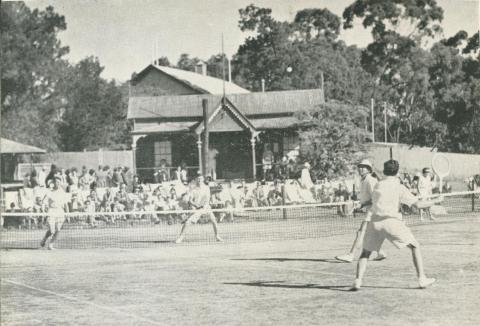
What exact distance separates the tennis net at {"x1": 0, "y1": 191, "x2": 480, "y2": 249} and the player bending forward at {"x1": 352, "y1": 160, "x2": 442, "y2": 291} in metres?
5.85

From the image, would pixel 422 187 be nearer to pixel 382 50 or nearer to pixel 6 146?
pixel 6 146

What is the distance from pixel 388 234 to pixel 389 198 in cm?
45

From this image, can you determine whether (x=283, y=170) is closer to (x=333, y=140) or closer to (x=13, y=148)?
(x=333, y=140)

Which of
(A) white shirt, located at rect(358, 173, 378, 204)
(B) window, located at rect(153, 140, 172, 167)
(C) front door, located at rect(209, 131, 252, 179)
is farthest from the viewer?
(B) window, located at rect(153, 140, 172, 167)

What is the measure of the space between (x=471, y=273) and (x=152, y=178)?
24381 millimetres

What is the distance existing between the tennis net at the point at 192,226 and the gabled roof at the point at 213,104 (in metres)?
13.1

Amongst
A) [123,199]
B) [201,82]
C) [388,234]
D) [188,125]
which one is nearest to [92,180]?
[123,199]

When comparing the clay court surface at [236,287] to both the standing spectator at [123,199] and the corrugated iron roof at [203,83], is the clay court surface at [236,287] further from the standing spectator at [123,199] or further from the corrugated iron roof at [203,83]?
the corrugated iron roof at [203,83]

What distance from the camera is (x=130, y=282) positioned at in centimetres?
→ 952

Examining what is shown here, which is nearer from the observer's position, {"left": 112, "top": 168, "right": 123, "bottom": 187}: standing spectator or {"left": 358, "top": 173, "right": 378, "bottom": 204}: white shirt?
{"left": 358, "top": 173, "right": 378, "bottom": 204}: white shirt

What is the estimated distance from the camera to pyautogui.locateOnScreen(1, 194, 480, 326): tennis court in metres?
7.21

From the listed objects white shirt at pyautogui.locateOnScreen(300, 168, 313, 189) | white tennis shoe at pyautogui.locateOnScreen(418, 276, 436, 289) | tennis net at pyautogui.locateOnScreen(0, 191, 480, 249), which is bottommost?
white tennis shoe at pyautogui.locateOnScreen(418, 276, 436, 289)

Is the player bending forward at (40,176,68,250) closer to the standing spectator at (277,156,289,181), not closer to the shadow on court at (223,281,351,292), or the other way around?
the shadow on court at (223,281,351,292)

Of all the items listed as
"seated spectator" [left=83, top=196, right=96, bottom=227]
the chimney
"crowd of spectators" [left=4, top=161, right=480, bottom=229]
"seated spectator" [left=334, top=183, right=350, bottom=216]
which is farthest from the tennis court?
the chimney
